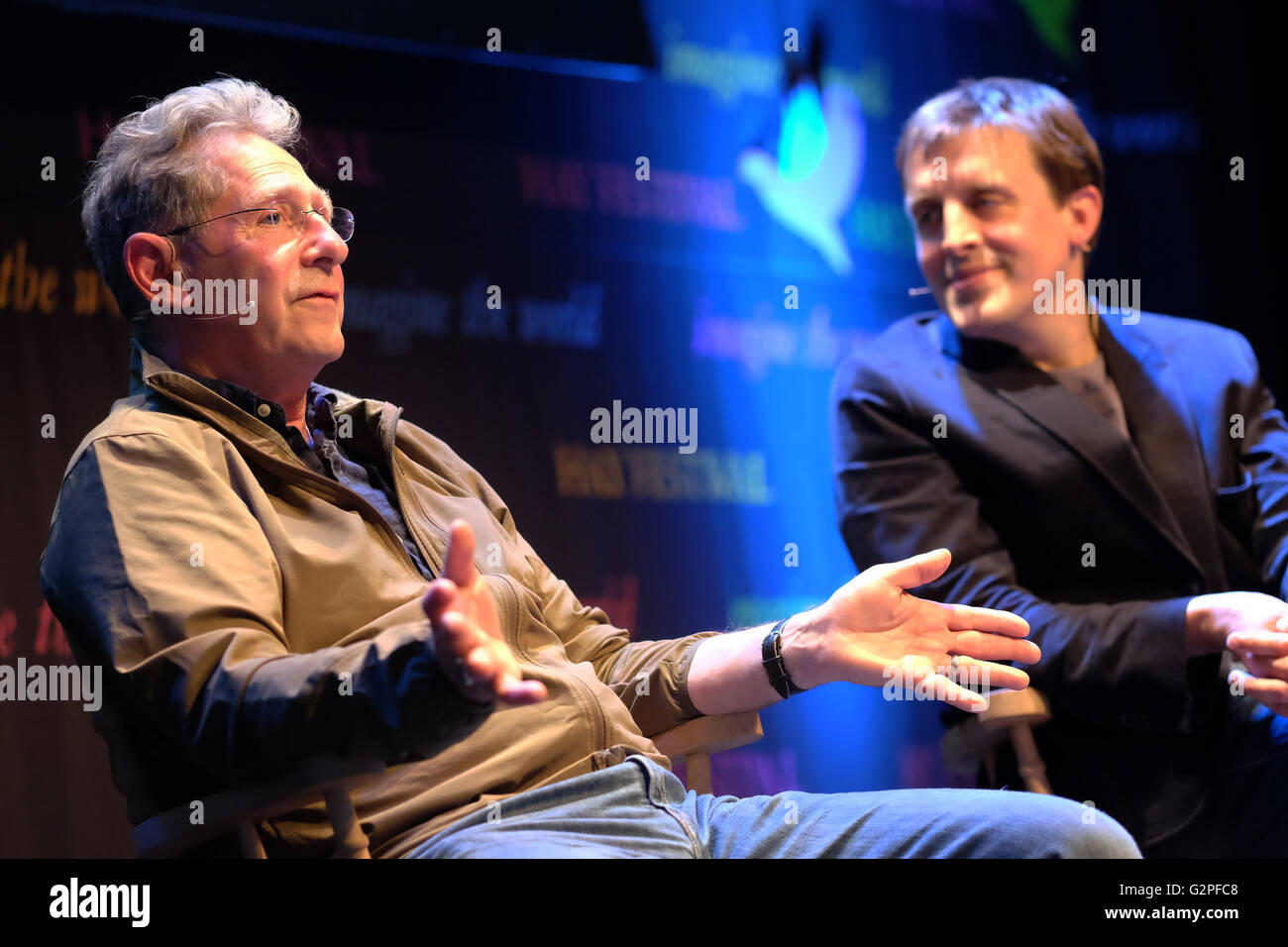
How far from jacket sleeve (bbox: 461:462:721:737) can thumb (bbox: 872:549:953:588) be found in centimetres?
36

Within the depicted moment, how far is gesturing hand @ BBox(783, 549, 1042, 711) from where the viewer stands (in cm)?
169

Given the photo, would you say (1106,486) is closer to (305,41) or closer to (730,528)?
(730,528)

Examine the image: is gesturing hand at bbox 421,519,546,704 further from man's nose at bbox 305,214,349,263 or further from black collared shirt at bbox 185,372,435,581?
man's nose at bbox 305,214,349,263

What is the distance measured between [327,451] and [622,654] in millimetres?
579

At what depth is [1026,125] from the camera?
260 centimetres

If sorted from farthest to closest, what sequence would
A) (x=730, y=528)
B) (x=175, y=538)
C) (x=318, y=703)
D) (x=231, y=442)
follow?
(x=730, y=528) → (x=231, y=442) → (x=175, y=538) → (x=318, y=703)

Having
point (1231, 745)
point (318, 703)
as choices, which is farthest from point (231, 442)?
point (1231, 745)

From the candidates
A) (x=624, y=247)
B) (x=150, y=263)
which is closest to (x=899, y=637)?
(x=150, y=263)

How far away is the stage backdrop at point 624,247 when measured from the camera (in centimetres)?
273

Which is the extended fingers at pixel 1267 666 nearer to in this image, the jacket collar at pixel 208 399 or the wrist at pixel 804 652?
the wrist at pixel 804 652

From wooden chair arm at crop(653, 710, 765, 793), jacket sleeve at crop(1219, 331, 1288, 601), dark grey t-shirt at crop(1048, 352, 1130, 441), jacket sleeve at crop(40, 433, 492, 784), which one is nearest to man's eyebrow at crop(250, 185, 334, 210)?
jacket sleeve at crop(40, 433, 492, 784)

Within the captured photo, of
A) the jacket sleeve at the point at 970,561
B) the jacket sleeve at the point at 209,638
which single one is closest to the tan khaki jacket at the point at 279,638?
the jacket sleeve at the point at 209,638

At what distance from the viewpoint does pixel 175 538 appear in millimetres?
1491

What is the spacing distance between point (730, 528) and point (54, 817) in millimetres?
1918
